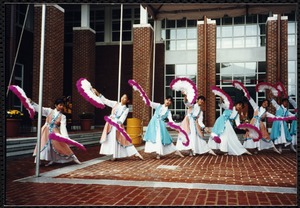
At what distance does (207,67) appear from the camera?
17.8m

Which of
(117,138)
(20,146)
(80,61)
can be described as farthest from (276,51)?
(20,146)

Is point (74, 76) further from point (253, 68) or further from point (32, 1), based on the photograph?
point (32, 1)

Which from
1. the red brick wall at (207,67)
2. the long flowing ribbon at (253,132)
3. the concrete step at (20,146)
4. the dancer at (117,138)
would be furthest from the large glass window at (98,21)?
the long flowing ribbon at (253,132)

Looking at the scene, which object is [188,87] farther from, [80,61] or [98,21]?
[98,21]

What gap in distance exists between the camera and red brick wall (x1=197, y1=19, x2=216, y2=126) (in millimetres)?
17531

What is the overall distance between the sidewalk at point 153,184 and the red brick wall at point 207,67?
984 centimetres

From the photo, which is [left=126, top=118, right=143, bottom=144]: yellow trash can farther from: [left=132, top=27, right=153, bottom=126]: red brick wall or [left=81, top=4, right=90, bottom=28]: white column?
[left=81, top=4, right=90, bottom=28]: white column

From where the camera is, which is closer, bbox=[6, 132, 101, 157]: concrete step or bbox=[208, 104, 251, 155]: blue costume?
bbox=[6, 132, 101, 157]: concrete step

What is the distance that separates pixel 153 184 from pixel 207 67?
1358cm

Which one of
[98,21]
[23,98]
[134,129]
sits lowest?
[134,129]

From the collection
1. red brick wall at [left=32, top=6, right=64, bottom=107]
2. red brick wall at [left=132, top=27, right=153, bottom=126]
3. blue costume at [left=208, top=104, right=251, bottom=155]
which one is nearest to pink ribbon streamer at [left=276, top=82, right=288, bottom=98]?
blue costume at [left=208, top=104, right=251, bottom=155]

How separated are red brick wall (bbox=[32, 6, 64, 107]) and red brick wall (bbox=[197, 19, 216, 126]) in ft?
26.9

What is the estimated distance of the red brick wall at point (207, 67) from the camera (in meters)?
17.5

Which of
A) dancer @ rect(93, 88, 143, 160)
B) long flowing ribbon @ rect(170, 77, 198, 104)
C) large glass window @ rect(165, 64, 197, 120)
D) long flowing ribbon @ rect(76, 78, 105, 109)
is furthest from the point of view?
large glass window @ rect(165, 64, 197, 120)
